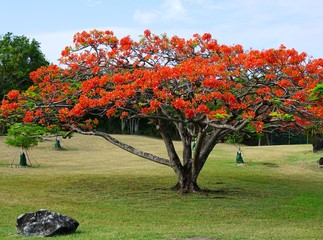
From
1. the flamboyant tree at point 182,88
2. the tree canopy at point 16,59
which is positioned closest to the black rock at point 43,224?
the flamboyant tree at point 182,88

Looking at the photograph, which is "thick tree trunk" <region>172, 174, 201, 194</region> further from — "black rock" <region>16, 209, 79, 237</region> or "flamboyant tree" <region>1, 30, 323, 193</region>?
"black rock" <region>16, 209, 79, 237</region>

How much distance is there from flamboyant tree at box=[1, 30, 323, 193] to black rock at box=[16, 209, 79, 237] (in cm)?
489

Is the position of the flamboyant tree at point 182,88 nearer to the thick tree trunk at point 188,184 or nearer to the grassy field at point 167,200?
the thick tree trunk at point 188,184

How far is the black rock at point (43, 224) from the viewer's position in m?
8.66

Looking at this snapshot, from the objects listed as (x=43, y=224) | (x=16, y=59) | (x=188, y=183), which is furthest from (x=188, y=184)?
(x=16, y=59)

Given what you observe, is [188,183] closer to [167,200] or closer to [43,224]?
[167,200]

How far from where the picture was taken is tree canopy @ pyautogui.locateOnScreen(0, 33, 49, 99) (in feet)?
142

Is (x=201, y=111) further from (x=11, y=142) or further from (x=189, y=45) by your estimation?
(x=11, y=142)

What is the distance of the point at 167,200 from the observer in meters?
14.6

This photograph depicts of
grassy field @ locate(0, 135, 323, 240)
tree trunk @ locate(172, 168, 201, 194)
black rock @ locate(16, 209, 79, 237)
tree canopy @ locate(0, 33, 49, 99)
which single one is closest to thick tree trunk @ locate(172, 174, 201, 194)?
tree trunk @ locate(172, 168, 201, 194)

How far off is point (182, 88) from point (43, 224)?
644 cm

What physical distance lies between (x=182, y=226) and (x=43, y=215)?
306 centimetres

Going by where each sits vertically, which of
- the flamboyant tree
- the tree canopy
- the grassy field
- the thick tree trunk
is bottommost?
the grassy field

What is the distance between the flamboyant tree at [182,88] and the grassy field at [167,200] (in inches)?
80.4
